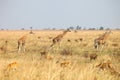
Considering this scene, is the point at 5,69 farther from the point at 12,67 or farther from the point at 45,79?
the point at 45,79

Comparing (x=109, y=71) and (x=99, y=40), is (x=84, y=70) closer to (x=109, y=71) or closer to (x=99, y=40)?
(x=109, y=71)

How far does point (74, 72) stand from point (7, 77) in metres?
1.63

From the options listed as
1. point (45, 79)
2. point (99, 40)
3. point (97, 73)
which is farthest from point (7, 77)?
point (99, 40)

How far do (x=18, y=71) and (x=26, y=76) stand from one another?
33.2 inches

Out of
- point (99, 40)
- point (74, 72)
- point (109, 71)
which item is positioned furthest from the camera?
point (99, 40)

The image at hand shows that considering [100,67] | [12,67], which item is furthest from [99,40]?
[12,67]

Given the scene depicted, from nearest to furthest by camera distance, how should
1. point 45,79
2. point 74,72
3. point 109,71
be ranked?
point 45,79 → point 74,72 → point 109,71

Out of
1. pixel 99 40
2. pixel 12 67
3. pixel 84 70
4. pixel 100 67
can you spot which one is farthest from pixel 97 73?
pixel 99 40

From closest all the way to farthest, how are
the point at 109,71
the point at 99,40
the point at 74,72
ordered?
the point at 74,72 → the point at 109,71 → the point at 99,40

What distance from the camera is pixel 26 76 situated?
738cm

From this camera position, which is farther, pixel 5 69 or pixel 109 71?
pixel 109 71

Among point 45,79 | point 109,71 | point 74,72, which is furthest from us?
point 109,71

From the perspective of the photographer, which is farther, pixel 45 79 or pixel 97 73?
→ pixel 97 73

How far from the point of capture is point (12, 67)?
8.48m
